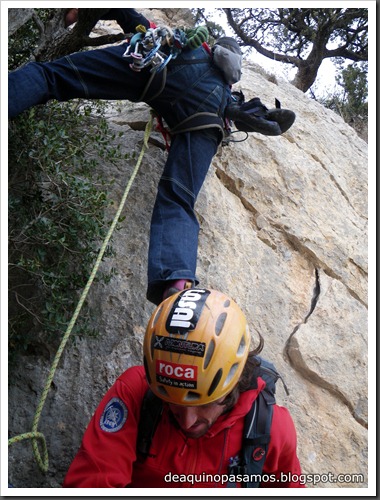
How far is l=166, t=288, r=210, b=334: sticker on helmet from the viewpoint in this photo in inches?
120

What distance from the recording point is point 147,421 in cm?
322

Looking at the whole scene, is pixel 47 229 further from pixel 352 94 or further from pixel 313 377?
pixel 352 94

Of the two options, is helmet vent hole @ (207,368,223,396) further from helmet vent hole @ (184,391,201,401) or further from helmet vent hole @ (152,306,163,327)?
helmet vent hole @ (152,306,163,327)

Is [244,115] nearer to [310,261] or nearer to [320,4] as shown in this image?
[320,4]

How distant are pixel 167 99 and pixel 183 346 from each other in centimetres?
210

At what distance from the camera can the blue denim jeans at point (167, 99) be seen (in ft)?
12.5

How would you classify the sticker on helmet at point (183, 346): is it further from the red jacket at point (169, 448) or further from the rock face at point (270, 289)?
the rock face at point (270, 289)

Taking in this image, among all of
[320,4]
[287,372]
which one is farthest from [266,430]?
[320,4]

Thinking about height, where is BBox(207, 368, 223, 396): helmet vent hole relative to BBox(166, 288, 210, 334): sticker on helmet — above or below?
below

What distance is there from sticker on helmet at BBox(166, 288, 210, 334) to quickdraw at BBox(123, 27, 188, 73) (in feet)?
5.70

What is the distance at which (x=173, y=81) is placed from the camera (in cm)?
429

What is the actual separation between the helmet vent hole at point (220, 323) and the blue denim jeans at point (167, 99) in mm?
662

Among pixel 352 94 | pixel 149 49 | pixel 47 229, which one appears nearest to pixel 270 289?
pixel 47 229

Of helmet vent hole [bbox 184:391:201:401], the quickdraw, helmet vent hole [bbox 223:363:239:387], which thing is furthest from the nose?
the quickdraw
